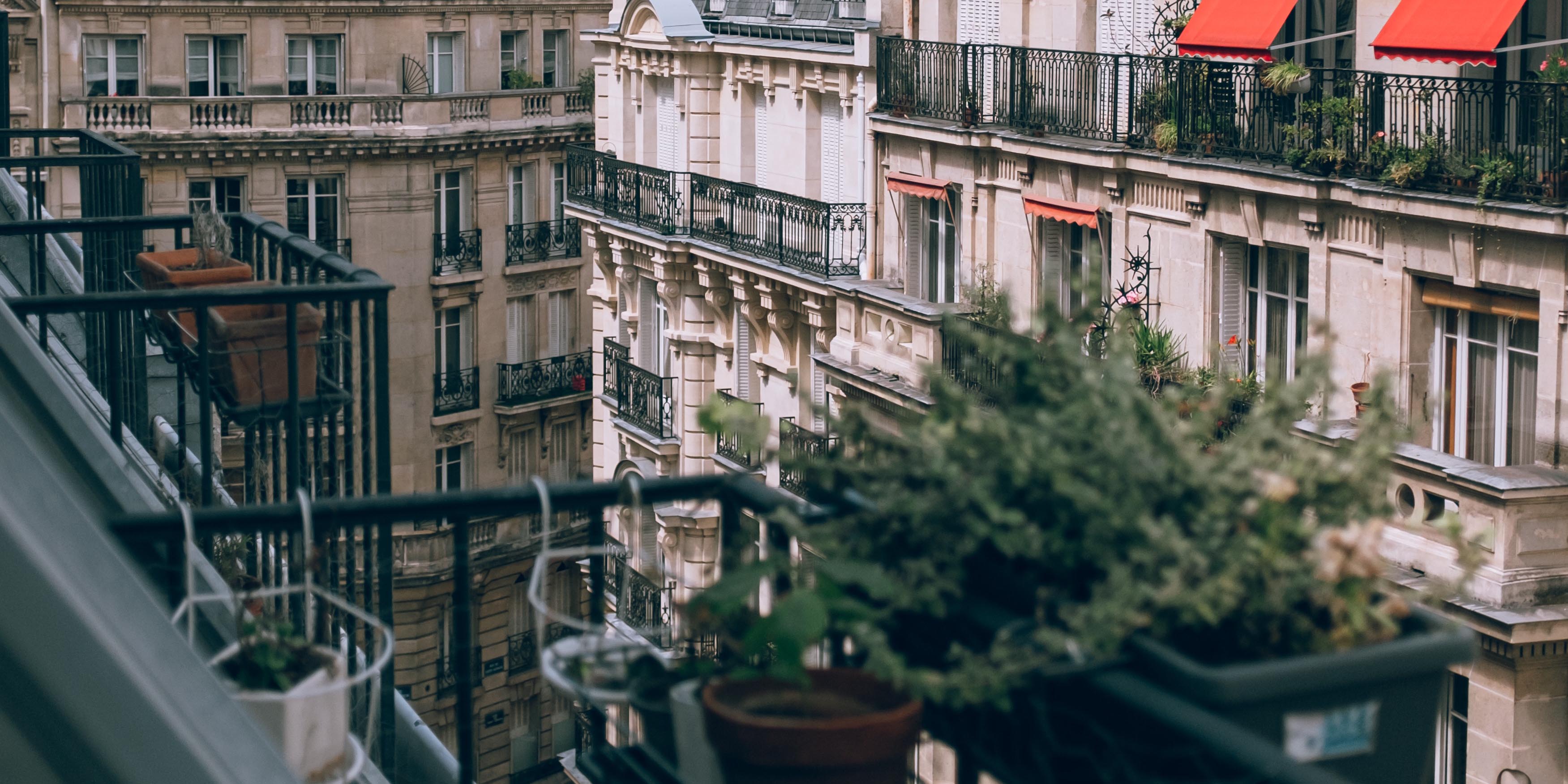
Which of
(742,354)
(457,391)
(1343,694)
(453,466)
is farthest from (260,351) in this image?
(453,466)

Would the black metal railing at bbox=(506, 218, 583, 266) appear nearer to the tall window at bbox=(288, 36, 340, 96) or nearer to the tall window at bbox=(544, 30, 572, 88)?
the tall window at bbox=(544, 30, 572, 88)

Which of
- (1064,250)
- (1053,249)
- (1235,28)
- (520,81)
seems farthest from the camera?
(520,81)

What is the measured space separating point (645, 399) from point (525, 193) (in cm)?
1093

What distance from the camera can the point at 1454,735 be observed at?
2045 cm

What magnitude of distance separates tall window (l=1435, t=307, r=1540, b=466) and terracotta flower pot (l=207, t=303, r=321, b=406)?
14.2 meters

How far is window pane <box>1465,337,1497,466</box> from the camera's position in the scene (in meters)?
20.6

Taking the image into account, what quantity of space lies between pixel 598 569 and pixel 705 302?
34913 millimetres

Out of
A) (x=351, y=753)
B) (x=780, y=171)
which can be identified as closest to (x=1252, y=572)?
(x=351, y=753)

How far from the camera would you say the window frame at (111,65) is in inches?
1773

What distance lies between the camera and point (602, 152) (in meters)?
43.8

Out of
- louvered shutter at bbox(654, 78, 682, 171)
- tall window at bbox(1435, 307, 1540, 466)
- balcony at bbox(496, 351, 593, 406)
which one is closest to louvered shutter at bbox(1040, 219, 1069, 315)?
tall window at bbox(1435, 307, 1540, 466)

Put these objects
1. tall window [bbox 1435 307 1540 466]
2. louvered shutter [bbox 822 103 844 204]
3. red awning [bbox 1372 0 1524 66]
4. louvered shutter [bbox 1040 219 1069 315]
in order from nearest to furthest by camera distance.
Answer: red awning [bbox 1372 0 1524 66] → tall window [bbox 1435 307 1540 466] → louvered shutter [bbox 1040 219 1069 315] → louvered shutter [bbox 822 103 844 204]

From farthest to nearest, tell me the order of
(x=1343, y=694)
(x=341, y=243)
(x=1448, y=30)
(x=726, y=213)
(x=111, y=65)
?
(x=341, y=243)
(x=111, y=65)
(x=726, y=213)
(x=1448, y=30)
(x=1343, y=694)

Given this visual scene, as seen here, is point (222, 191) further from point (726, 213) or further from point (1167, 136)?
point (1167, 136)
